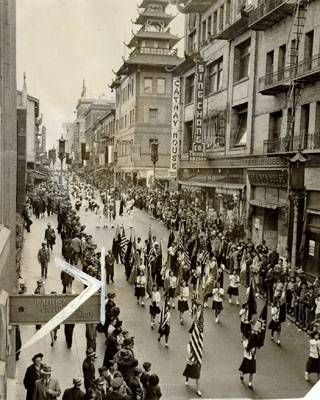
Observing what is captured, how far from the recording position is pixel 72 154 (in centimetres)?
1262

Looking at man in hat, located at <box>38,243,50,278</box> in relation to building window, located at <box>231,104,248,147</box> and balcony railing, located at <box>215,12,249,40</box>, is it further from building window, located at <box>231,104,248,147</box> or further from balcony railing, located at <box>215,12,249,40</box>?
building window, located at <box>231,104,248,147</box>

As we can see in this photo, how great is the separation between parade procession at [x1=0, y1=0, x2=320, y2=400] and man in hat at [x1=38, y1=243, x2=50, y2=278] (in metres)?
0.04

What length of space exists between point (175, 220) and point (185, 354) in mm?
6727

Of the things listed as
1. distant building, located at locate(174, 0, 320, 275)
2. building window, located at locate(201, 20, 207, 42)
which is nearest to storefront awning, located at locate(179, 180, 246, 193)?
distant building, located at locate(174, 0, 320, 275)

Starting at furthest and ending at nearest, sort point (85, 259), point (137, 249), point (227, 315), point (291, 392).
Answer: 1. point (137, 249)
2. point (227, 315)
3. point (85, 259)
4. point (291, 392)

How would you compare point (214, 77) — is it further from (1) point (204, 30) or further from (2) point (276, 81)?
(1) point (204, 30)

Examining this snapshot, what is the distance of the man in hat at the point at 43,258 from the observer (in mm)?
13359

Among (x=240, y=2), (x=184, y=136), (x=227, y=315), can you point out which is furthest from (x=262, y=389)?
(x=240, y=2)

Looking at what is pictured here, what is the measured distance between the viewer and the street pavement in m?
9.47

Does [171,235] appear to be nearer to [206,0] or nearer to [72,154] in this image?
[72,154]

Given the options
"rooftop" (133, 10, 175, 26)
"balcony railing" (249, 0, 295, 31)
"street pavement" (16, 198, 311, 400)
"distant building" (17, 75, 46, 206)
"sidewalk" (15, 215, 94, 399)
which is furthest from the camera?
"balcony railing" (249, 0, 295, 31)

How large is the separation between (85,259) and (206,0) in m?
8.71

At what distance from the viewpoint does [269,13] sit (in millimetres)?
16391

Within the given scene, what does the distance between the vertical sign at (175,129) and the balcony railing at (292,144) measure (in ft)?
11.9
